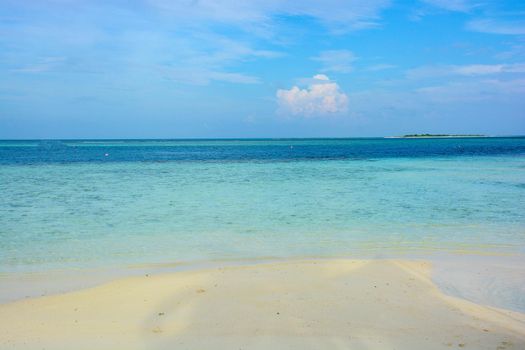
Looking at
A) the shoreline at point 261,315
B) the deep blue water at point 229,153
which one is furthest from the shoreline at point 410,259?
the deep blue water at point 229,153

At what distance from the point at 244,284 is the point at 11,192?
1608 centimetres

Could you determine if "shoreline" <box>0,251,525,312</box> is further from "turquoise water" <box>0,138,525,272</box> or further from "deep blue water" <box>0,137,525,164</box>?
"deep blue water" <box>0,137,525,164</box>

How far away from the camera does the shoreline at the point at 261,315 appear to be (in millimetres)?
5043

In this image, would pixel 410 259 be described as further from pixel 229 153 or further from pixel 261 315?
pixel 229 153

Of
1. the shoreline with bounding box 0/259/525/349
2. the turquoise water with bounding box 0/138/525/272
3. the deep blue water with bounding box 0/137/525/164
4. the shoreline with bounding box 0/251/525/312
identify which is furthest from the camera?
the deep blue water with bounding box 0/137/525/164

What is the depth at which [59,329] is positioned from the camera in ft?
17.6

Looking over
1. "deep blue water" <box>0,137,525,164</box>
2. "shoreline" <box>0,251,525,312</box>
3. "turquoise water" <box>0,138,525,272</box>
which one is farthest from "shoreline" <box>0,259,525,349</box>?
"deep blue water" <box>0,137,525,164</box>

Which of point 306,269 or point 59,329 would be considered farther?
point 306,269

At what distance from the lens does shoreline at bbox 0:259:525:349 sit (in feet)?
16.5

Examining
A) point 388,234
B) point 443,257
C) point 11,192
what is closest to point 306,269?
point 443,257

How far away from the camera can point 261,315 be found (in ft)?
19.0

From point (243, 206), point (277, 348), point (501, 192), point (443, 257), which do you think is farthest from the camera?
point (501, 192)

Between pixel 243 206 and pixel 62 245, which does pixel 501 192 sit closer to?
pixel 243 206

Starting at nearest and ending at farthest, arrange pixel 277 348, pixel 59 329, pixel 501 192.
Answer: pixel 277 348 → pixel 59 329 → pixel 501 192
